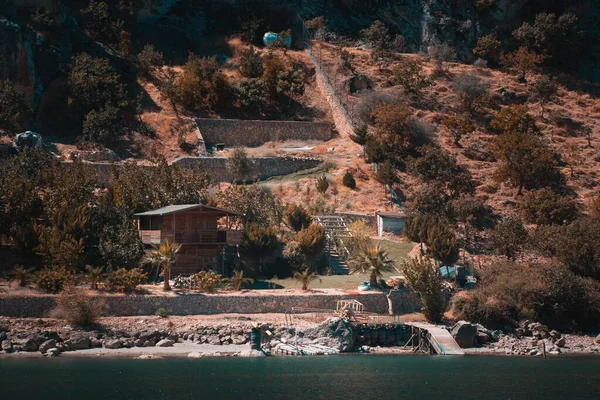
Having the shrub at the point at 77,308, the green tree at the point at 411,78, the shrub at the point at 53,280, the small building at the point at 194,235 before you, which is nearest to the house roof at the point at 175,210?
the small building at the point at 194,235

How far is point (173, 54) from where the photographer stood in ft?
262

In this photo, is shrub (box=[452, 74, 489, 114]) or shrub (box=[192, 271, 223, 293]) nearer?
shrub (box=[192, 271, 223, 293])

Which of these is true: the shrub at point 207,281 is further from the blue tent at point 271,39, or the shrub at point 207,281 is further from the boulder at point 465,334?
the blue tent at point 271,39

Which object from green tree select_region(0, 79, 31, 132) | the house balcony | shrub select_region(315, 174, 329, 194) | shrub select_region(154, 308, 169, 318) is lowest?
shrub select_region(154, 308, 169, 318)

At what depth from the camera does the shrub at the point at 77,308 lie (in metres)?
42.7

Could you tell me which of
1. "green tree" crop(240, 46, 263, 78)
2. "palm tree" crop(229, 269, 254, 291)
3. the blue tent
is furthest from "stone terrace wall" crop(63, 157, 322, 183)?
the blue tent

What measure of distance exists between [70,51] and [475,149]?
2977cm

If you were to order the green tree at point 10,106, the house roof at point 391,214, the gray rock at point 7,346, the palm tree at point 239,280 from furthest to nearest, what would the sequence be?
1. the green tree at point 10,106
2. the house roof at point 391,214
3. the palm tree at point 239,280
4. the gray rock at point 7,346

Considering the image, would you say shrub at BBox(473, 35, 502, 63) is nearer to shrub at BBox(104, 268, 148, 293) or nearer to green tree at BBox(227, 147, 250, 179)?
green tree at BBox(227, 147, 250, 179)

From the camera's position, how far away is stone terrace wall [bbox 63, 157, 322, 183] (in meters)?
61.4

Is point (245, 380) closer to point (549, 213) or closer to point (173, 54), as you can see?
point (549, 213)

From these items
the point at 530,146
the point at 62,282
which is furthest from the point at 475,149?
the point at 62,282

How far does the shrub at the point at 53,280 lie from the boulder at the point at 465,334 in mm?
17576

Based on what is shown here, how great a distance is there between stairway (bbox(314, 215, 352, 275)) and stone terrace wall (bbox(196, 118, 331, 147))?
14.4 metres
